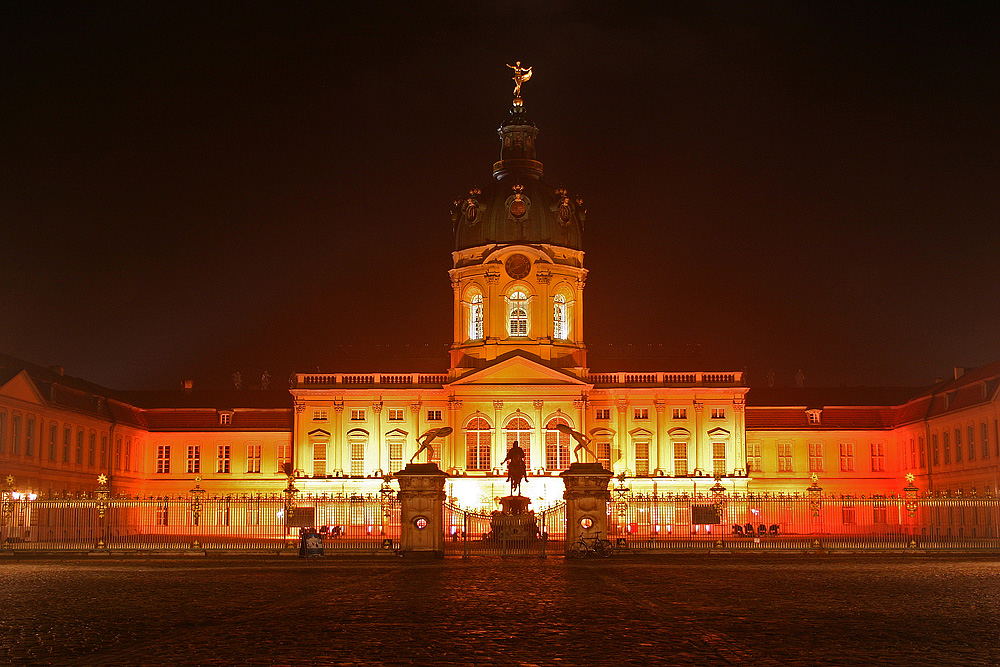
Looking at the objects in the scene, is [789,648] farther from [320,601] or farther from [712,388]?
[712,388]

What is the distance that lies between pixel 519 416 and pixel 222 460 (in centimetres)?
2143

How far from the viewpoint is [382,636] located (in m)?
17.0

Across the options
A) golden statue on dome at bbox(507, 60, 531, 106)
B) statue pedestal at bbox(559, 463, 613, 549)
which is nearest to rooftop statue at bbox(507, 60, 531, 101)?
golden statue on dome at bbox(507, 60, 531, 106)

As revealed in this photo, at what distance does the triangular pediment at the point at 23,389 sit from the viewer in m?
64.8

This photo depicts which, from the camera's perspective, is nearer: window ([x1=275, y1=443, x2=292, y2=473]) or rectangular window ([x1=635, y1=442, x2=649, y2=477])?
rectangular window ([x1=635, y1=442, x2=649, y2=477])

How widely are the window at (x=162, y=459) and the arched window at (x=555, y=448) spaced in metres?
27.0

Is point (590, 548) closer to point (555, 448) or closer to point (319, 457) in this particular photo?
point (555, 448)

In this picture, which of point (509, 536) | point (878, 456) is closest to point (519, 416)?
point (878, 456)

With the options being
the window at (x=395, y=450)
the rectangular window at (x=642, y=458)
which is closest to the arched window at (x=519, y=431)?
the window at (x=395, y=450)

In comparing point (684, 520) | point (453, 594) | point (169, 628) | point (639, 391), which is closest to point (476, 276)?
point (639, 391)

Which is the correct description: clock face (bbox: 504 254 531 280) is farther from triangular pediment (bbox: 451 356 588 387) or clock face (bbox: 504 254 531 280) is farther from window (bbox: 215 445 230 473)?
window (bbox: 215 445 230 473)

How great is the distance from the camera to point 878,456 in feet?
282

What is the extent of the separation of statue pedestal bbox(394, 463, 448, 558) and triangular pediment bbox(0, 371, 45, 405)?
33070 mm

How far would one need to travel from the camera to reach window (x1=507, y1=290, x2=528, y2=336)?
83.5 meters
